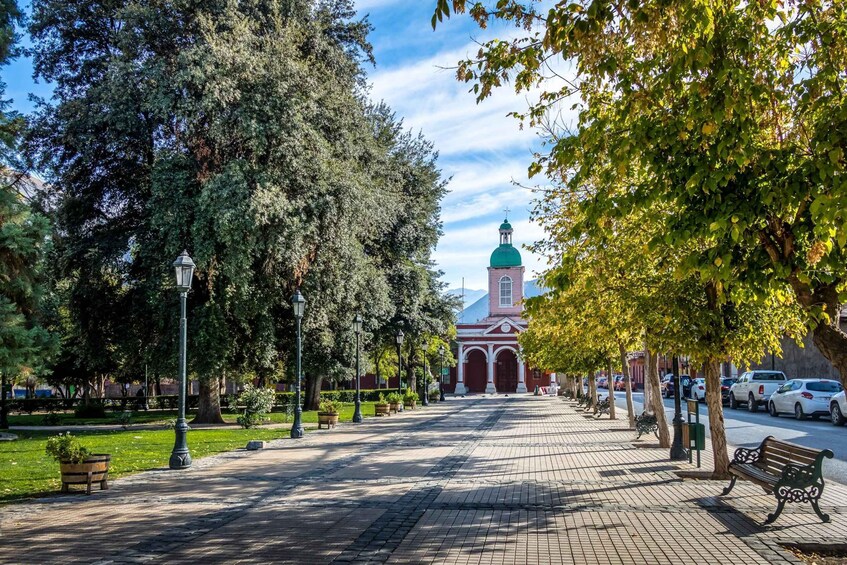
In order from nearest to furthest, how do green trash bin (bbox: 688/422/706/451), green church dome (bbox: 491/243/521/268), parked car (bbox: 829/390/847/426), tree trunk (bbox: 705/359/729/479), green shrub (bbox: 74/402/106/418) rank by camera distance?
tree trunk (bbox: 705/359/729/479) → green trash bin (bbox: 688/422/706/451) → parked car (bbox: 829/390/847/426) → green shrub (bbox: 74/402/106/418) → green church dome (bbox: 491/243/521/268)

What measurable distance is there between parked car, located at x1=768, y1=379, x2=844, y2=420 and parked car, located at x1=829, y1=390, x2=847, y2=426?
1.54m

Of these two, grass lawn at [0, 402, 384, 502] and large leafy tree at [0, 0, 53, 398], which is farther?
large leafy tree at [0, 0, 53, 398]

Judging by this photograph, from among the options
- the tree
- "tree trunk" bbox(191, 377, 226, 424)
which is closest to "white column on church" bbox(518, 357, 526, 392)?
"tree trunk" bbox(191, 377, 226, 424)

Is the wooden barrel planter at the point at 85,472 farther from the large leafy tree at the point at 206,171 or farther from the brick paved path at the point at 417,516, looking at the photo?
the large leafy tree at the point at 206,171

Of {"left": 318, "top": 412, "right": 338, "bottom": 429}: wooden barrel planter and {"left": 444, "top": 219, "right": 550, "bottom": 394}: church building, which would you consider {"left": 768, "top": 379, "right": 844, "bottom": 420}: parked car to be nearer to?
{"left": 318, "top": 412, "right": 338, "bottom": 429}: wooden barrel planter

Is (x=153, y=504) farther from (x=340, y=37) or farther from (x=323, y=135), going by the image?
(x=340, y=37)

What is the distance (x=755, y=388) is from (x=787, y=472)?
88.6ft

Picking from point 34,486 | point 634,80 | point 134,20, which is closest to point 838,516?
point 634,80

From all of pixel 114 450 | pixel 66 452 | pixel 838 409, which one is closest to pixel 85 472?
pixel 66 452

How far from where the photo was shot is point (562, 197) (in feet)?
57.3

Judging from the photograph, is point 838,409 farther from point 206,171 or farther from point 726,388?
point 206,171

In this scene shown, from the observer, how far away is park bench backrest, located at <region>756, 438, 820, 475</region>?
9.08 m

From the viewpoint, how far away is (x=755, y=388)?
33.6 metres

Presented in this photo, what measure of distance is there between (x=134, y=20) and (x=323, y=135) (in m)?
7.02
